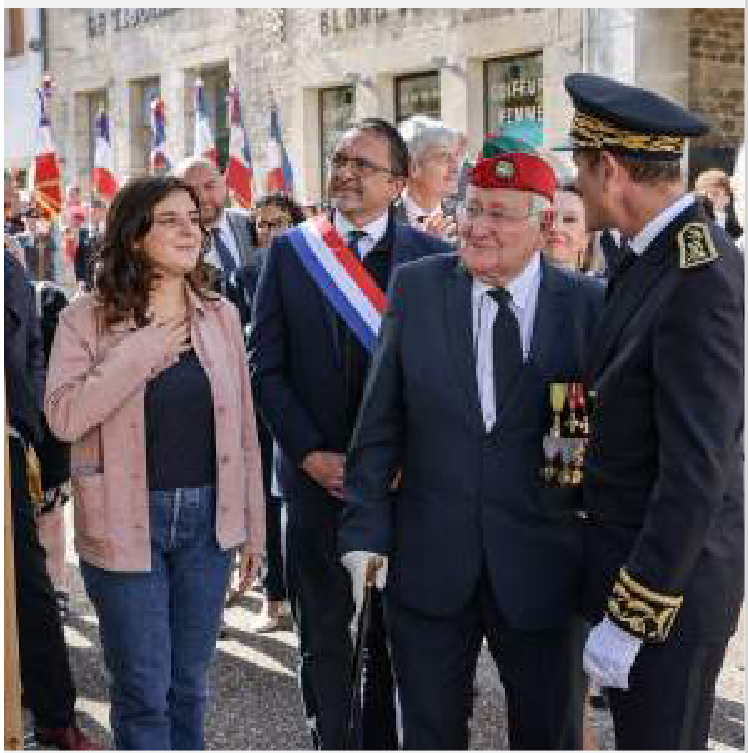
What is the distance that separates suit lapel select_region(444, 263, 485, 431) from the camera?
3.04m

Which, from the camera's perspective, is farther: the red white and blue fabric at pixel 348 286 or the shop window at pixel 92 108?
the shop window at pixel 92 108

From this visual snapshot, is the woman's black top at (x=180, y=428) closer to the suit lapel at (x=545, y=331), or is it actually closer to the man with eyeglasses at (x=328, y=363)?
the man with eyeglasses at (x=328, y=363)

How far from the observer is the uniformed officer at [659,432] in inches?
100

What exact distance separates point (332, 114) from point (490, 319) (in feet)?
52.8

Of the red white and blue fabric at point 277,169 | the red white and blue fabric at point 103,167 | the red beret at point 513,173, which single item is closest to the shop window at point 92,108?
the red white and blue fabric at point 103,167

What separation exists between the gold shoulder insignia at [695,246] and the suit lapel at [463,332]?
61 centimetres

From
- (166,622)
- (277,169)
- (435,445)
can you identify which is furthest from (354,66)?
(435,445)

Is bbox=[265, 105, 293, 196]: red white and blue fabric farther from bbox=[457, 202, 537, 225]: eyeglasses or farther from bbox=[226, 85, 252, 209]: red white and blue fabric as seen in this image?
bbox=[457, 202, 537, 225]: eyeglasses

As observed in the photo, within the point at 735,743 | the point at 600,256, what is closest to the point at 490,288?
the point at 735,743

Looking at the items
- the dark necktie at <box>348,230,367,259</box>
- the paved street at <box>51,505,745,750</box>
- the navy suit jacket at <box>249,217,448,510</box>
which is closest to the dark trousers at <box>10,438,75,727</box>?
the paved street at <box>51,505,745,750</box>

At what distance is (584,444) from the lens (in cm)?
295

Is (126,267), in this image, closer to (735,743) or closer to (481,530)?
(481,530)

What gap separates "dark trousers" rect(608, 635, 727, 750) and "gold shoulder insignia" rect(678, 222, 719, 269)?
2.49 ft

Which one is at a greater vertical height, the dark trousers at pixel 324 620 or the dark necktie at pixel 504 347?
the dark necktie at pixel 504 347
